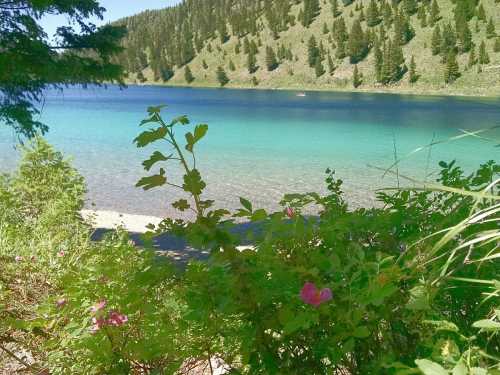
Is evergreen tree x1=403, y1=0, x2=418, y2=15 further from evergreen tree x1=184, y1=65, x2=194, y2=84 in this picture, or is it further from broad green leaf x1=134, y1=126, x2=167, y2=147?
broad green leaf x1=134, y1=126, x2=167, y2=147

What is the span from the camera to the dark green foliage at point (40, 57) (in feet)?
22.9

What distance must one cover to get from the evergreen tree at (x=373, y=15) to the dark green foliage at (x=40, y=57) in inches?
4673

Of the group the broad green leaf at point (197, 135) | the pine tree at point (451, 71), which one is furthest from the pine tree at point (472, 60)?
the broad green leaf at point (197, 135)

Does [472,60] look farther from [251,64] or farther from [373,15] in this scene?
[251,64]

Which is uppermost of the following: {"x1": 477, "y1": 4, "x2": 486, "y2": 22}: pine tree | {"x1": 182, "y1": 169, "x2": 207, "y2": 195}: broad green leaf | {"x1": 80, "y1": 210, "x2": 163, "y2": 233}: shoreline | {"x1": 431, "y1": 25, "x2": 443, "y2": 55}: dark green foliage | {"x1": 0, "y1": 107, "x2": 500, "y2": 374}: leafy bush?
{"x1": 477, "y1": 4, "x2": 486, "y2": 22}: pine tree

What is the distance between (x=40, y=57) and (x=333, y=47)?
116 m

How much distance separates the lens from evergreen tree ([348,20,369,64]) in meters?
108

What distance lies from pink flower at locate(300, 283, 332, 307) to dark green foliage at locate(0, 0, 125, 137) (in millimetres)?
6345

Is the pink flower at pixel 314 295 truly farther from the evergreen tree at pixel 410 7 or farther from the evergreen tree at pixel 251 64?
the evergreen tree at pixel 410 7

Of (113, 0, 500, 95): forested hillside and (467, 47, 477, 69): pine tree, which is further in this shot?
(113, 0, 500, 95): forested hillside

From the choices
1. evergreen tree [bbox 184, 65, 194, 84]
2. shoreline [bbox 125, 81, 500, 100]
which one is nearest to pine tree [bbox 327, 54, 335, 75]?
shoreline [bbox 125, 81, 500, 100]

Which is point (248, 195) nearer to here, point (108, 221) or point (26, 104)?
point (108, 221)

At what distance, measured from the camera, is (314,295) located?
1335 mm

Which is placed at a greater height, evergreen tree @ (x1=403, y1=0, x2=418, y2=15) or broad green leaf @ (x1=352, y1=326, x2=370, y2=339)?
evergreen tree @ (x1=403, y1=0, x2=418, y2=15)
